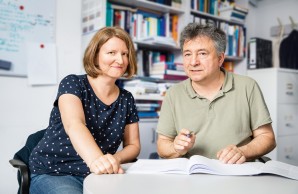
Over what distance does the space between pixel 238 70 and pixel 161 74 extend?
49.8 inches

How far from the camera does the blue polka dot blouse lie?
1323 millimetres

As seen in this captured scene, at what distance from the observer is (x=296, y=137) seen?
11.1 ft

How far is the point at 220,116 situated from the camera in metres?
1.46

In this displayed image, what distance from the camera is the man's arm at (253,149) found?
1118 millimetres

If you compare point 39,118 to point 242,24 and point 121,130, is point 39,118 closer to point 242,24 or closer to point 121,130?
point 121,130

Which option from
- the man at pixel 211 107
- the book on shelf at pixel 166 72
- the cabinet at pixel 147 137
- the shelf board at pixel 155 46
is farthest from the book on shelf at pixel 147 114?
the man at pixel 211 107

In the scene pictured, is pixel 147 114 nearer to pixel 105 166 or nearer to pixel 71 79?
pixel 71 79

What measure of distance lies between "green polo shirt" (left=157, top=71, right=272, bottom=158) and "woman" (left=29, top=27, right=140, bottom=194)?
209 mm

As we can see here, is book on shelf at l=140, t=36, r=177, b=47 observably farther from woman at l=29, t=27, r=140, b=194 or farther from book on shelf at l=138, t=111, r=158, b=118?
woman at l=29, t=27, r=140, b=194

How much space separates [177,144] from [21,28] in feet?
5.04

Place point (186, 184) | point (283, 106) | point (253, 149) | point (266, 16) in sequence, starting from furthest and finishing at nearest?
1. point (266, 16)
2. point (283, 106)
3. point (253, 149)
4. point (186, 184)

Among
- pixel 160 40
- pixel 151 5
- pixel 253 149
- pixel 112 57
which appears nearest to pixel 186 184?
pixel 253 149

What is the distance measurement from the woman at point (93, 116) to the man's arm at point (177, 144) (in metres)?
0.12

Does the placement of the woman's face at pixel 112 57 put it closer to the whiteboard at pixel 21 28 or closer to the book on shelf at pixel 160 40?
the whiteboard at pixel 21 28
